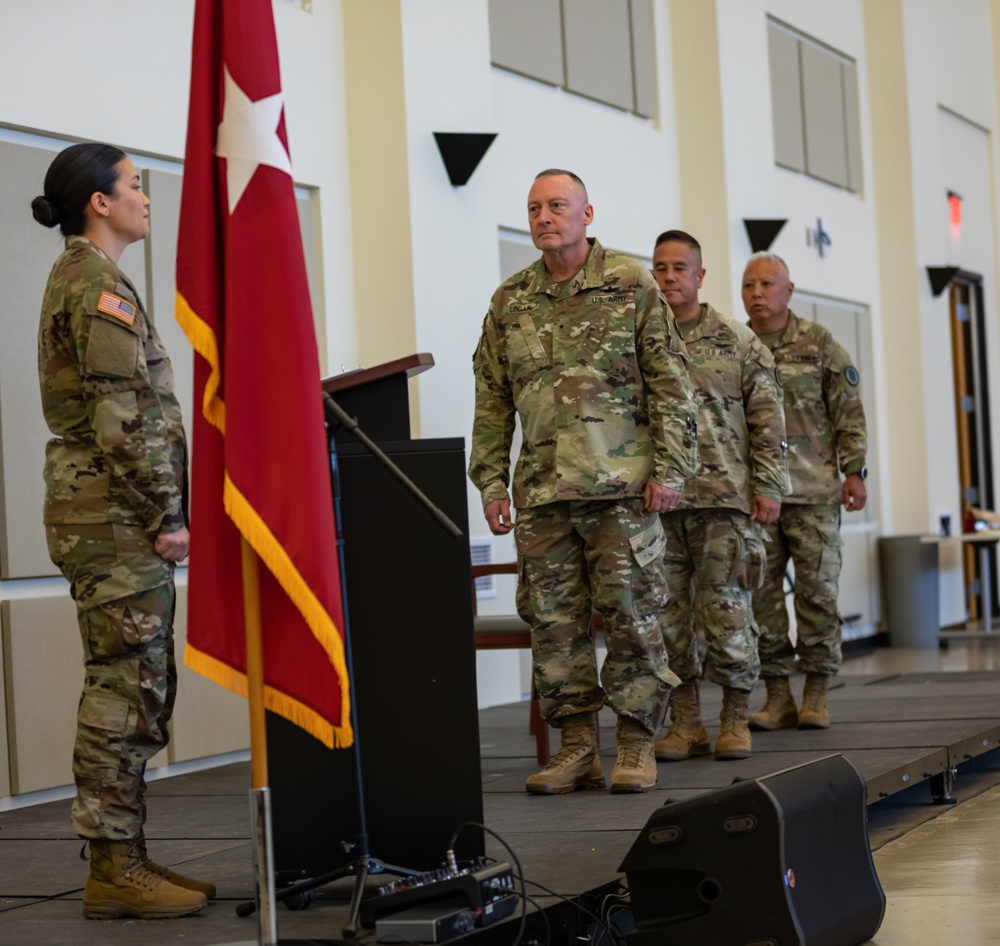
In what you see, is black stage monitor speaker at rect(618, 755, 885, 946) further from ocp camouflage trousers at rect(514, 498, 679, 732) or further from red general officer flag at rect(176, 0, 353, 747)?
ocp camouflage trousers at rect(514, 498, 679, 732)

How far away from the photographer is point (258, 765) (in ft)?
8.00

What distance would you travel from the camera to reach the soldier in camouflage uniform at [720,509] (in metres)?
4.63

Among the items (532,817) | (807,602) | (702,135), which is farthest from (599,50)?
(532,817)

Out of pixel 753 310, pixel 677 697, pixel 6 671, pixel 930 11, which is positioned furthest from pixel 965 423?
pixel 6 671

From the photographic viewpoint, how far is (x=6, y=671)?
4.61 metres

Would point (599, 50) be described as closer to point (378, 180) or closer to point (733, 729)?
point (378, 180)

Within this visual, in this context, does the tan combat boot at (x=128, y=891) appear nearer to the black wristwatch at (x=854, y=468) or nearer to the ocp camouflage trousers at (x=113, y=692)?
the ocp camouflage trousers at (x=113, y=692)

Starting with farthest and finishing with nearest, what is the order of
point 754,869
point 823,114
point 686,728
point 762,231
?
point 823,114
point 762,231
point 686,728
point 754,869

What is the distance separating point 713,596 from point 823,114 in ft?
21.7

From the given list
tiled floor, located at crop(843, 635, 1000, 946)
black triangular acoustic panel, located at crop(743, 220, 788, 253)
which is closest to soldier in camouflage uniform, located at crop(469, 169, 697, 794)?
tiled floor, located at crop(843, 635, 1000, 946)

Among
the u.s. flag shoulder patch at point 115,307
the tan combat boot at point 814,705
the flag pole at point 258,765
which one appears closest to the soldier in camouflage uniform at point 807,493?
the tan combat boot at point 814,705

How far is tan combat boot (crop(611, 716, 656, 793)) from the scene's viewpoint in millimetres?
3984

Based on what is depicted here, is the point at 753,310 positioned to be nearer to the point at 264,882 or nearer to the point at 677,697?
the point at 677,697

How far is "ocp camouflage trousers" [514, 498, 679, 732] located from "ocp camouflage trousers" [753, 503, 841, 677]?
134 centimetres
